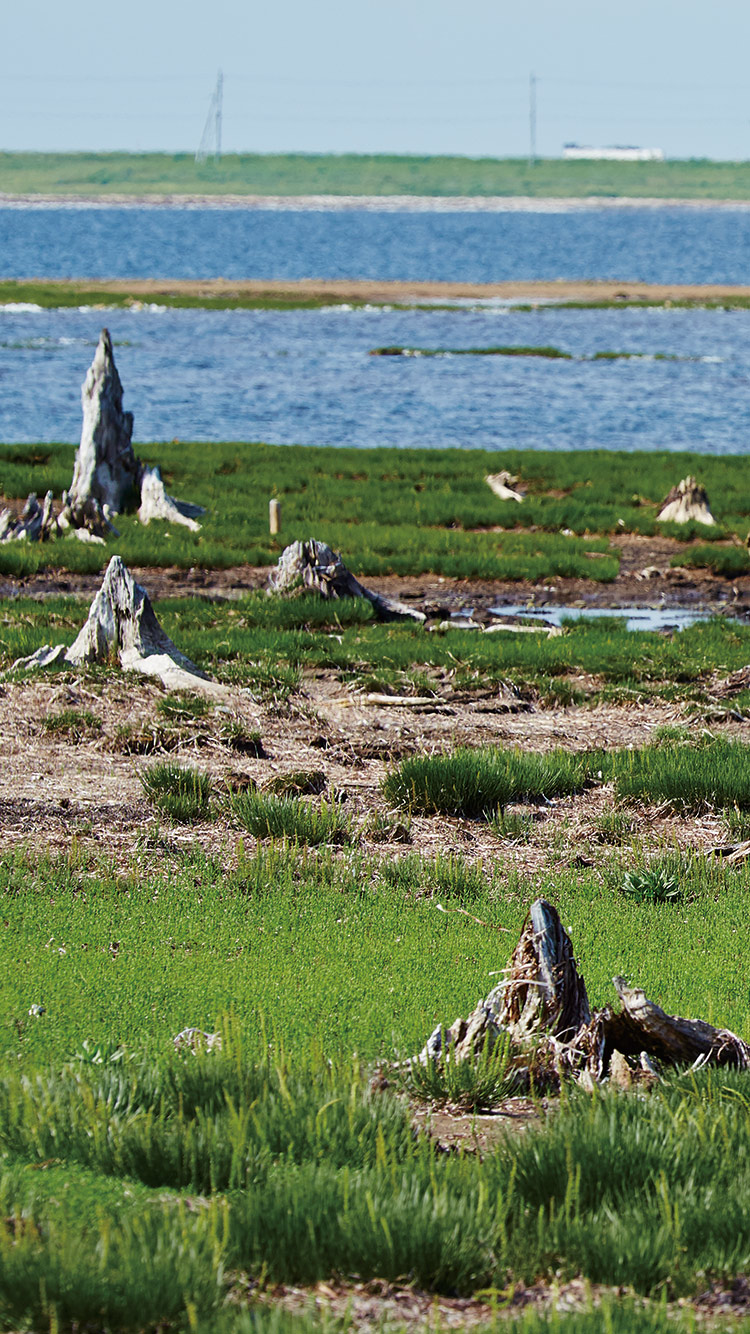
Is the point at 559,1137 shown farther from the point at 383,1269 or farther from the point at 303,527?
the point at 303,527

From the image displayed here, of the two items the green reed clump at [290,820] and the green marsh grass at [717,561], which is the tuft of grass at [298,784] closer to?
the green reed clump at [290,820]

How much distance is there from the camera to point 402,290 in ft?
324

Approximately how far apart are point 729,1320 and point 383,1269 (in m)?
0.99

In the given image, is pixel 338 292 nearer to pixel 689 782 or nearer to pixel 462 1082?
pixel 689 782

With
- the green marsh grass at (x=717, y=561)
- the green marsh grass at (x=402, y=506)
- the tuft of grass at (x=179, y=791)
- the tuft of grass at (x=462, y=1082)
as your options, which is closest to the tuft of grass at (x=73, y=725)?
the tuft of grass at (x=179, y=791)

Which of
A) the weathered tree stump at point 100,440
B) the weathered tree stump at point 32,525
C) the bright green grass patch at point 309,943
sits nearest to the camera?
the bright green grass patch at point 309,943

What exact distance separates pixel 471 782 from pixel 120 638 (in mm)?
4942

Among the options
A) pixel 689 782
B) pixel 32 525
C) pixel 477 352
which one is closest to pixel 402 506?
pixel 32 525

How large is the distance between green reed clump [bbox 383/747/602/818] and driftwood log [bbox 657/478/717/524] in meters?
16.4

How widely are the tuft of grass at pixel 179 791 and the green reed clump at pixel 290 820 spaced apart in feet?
0.86

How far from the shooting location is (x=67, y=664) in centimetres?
1392

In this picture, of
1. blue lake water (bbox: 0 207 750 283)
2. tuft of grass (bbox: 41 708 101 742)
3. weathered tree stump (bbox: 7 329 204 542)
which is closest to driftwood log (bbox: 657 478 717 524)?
weathered tree stump (bbox: 7 329 204 542)

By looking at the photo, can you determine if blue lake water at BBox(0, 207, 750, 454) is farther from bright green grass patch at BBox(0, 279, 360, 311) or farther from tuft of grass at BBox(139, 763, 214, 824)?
tuft of grass at BBox(139, 763, 214, 824)

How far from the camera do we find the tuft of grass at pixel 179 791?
9844mm
